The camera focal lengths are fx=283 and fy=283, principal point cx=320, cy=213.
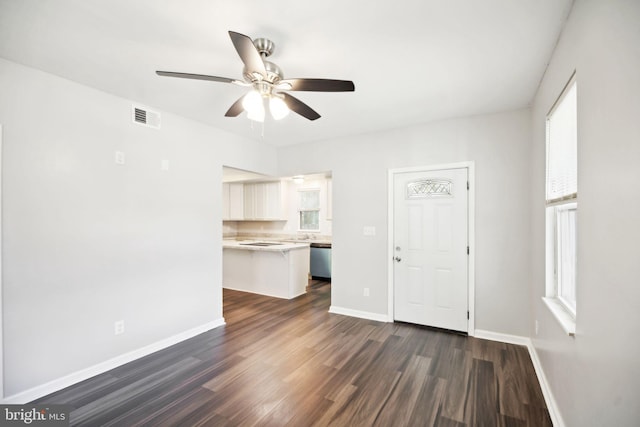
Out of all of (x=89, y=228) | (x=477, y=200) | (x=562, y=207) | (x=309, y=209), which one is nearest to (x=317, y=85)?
(x=562, y=207)

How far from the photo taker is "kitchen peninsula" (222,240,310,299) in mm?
4918

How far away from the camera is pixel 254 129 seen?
12.7 feet

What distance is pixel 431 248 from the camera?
3580 mm

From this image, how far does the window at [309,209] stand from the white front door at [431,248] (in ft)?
11.1

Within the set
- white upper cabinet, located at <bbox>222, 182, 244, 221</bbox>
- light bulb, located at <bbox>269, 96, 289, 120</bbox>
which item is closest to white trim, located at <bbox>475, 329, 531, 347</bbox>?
light bulb, located at <bbox>269, 96, 289, 120</bbox>

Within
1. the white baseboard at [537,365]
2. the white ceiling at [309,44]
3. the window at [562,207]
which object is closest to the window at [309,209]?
the white ceiling at [309,44]

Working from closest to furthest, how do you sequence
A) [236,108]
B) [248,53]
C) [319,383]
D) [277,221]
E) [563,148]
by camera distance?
[248,53] → [563,148] → [236,108] → [319,383] → [277,221]

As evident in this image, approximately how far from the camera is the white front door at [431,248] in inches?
134

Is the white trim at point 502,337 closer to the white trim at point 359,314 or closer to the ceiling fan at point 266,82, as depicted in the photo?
the white trim at point 359,314

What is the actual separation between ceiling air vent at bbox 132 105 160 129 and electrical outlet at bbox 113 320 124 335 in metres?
1.99

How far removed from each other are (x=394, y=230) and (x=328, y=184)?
3252 millimetres

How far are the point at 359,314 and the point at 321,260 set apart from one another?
2380mm

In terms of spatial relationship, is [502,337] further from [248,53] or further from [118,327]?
[118,327]

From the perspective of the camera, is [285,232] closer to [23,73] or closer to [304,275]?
[304,275]
